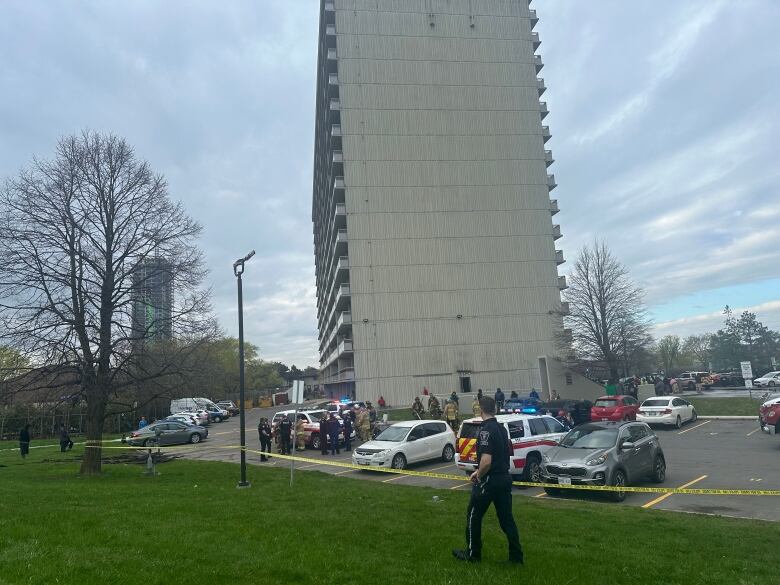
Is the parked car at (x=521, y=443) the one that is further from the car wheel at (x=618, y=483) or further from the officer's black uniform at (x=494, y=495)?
the officer's black uniform at (x=494, y=495)

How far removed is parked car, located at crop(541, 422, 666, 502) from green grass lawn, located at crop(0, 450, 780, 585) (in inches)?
38.5

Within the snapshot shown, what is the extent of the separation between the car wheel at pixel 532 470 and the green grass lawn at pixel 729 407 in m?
21.3

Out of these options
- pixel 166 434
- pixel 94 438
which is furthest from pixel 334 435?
pixel 166 434

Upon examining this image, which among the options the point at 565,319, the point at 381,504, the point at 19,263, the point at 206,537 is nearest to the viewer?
the point at 206,537

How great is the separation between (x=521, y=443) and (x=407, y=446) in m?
4.58

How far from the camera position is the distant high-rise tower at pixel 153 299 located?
55.6ft

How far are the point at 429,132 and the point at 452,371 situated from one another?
80.3 feet

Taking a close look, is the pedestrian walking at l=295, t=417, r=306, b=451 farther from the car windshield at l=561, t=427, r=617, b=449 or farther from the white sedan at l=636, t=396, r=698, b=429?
the white sedan at l=636, t=396, r=698, b=429

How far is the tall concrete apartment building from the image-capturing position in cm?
5328

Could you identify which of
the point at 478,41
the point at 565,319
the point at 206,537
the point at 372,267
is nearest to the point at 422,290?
the point at 372,267

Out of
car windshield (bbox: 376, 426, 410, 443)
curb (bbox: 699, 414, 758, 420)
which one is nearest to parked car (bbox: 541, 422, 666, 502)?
car windshield (bbox: 376, 426, 410, 443)

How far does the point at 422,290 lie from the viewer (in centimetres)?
5425

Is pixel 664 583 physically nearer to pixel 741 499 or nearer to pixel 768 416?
pixel 741 499

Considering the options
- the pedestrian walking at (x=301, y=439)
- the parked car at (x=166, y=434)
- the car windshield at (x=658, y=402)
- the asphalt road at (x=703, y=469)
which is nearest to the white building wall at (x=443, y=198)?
the parked car at (x=166, y=434)
